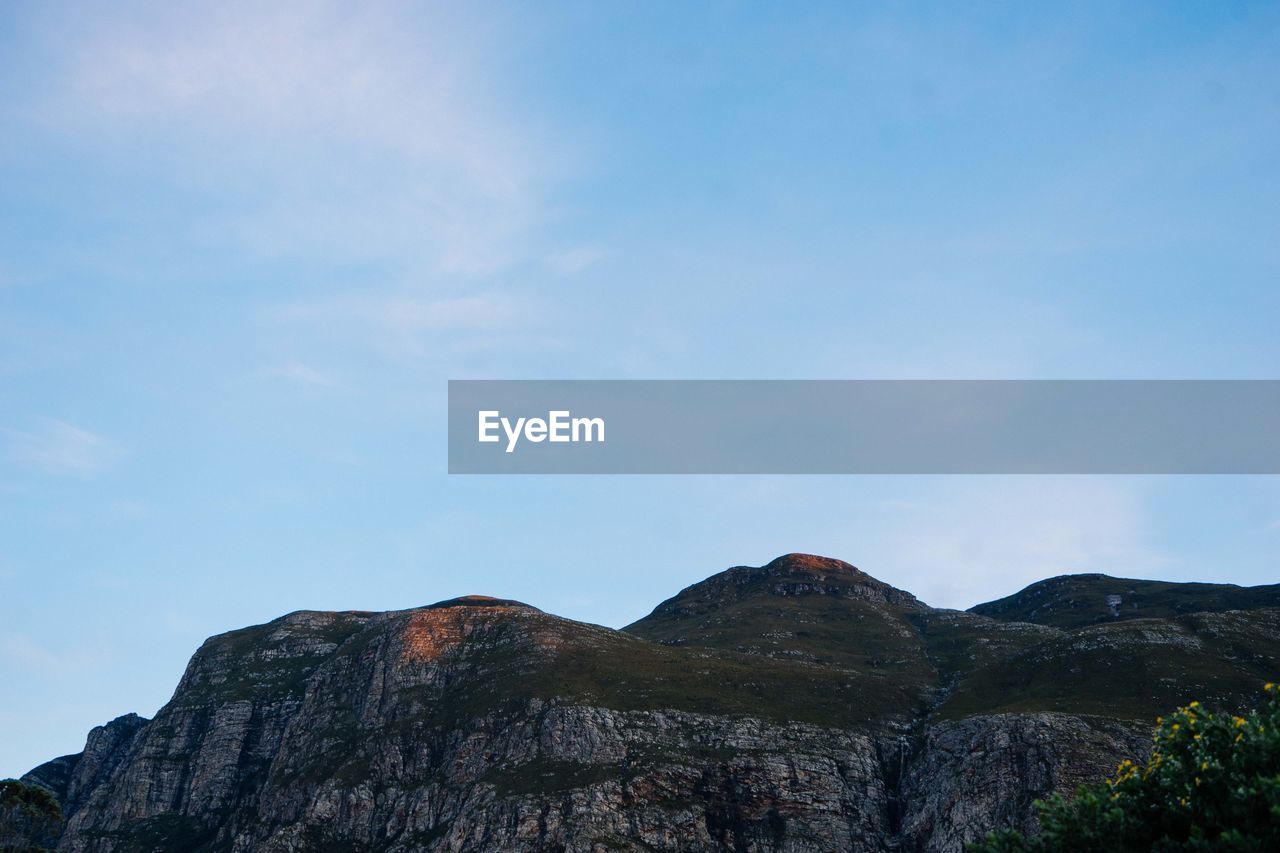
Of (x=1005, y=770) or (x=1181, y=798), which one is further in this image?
(x=1005, y=770)

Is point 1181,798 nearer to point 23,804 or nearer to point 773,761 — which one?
point 23,804

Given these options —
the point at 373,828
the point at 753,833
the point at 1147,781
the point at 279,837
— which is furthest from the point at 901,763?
the point at 1147,781

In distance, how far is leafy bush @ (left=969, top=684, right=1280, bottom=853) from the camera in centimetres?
5422

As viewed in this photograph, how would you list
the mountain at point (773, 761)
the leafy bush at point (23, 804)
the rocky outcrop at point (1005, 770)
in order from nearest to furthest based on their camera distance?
the leafy bush at point (23, 804)
the rocky outcrop at point (1005, 770)
the mountain at point (773, 761)

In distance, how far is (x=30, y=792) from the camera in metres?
88.9

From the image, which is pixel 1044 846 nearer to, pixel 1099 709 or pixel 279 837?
pixel 1099 709

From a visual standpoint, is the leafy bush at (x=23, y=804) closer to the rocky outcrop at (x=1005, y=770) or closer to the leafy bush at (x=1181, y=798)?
the leafy bush at (x=1181, y=798)

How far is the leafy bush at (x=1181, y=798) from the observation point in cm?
5422

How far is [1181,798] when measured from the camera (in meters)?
57.5

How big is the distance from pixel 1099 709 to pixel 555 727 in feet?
289

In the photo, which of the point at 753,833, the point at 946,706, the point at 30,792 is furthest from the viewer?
the point at 946,706

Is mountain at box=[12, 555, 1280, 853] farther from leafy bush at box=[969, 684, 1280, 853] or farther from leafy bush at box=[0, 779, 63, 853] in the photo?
leafy bush at box=[969, 684, 1280, 853]

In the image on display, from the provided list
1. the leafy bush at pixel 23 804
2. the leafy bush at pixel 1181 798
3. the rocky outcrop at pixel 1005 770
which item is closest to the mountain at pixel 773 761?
the rocky outcrop at pixel 1005 770

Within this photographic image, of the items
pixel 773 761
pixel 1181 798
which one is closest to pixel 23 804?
pixel 1181 798
